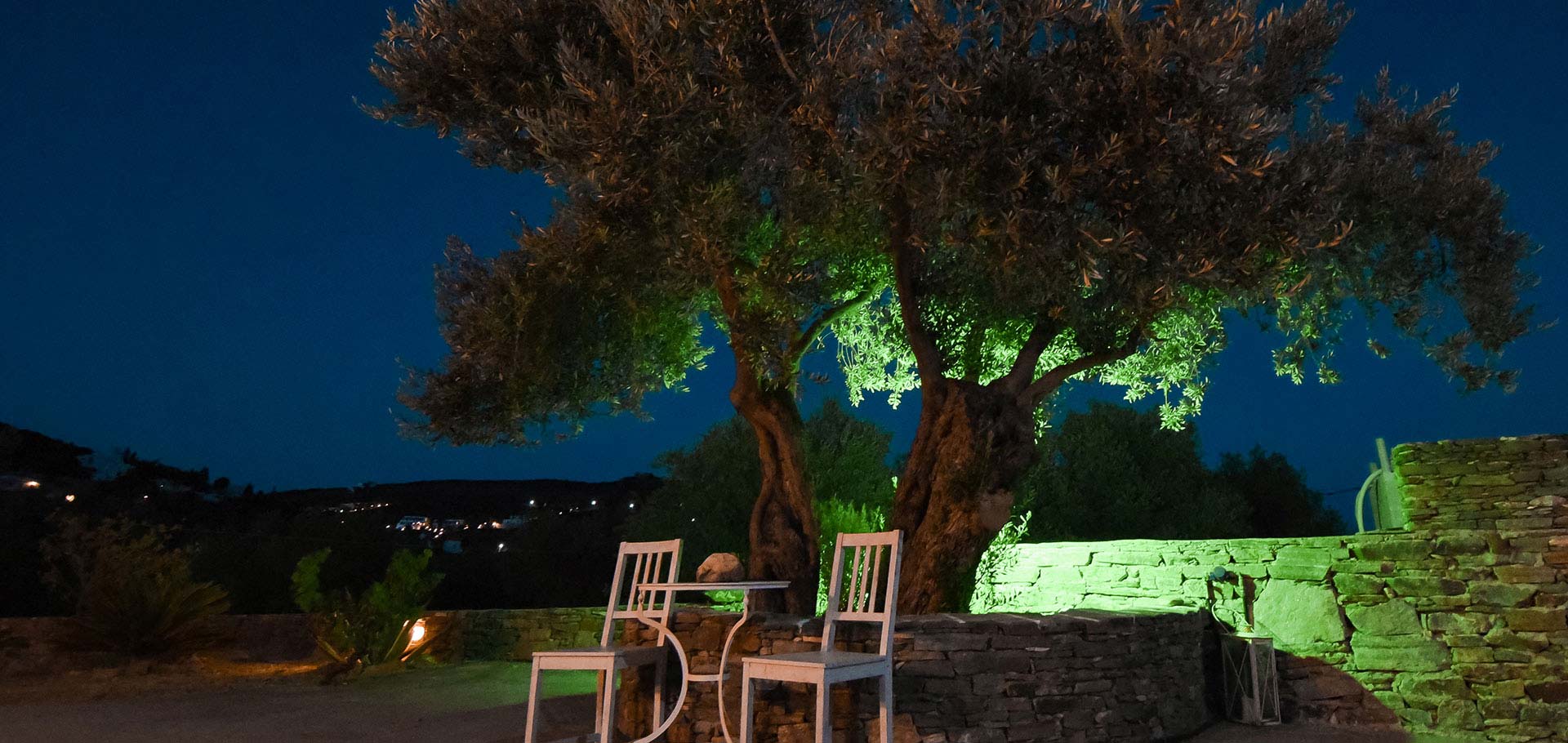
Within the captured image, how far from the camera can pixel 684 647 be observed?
5.33 m

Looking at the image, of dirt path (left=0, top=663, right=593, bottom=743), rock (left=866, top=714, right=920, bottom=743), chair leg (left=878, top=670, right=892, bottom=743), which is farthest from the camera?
dirt path (left=0, top=663, right=593, bottom=743)

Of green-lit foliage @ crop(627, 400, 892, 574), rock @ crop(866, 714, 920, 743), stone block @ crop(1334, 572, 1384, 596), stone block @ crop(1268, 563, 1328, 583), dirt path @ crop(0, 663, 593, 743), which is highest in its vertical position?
green-lit foliage @ crop(627, 400, 892, 574)

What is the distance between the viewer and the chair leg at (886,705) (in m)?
4.24

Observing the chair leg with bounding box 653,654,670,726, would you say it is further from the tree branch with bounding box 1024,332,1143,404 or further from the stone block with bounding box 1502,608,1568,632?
the stone block with bounding box 1502,608,1568,632

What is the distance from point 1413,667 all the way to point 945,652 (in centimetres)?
349

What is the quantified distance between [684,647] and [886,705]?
4.72 ft

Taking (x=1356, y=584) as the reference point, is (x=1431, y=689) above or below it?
below

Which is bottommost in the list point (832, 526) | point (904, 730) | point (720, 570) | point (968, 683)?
point (904, 730)

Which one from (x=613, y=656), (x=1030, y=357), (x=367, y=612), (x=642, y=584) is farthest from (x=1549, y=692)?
(x=367, y=612)

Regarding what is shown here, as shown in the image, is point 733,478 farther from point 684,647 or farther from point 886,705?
point 886,705

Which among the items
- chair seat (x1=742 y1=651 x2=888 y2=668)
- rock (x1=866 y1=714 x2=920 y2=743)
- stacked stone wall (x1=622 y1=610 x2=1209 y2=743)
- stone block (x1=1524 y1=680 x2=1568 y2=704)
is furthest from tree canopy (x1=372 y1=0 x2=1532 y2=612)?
stone block (x1=1524 y1=680 x2=1568 y2=704)

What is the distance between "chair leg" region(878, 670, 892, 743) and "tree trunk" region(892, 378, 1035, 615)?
5.67 ft

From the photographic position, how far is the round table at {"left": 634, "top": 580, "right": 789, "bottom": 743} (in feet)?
15.8

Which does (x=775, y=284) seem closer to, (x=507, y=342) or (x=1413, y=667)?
(x=507, y=342)
